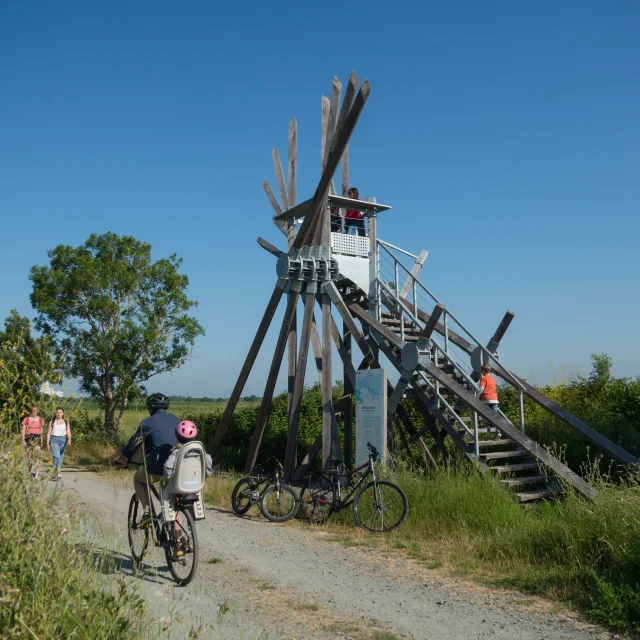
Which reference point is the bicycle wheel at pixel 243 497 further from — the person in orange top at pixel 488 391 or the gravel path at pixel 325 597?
the person in orange top at pixel 488 391

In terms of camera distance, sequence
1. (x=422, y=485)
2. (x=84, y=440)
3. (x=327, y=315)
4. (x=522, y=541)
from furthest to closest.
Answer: (x=84, y=440)
(x=327, y=315)
(x=422, y=485)
(x=522, y=541)

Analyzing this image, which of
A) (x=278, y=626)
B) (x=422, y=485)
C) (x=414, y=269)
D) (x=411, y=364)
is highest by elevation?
(x=414, y=269)

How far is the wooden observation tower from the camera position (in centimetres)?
1163

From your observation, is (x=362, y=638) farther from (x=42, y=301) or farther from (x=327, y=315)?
(x=42, y=301)

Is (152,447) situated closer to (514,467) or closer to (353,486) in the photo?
(353,486)

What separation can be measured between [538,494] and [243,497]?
4.63 meters

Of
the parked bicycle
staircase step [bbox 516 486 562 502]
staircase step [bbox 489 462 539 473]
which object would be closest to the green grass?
the parked bicycle

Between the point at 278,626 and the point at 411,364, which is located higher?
the point at 411,364

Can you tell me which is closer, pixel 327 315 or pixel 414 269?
pixel 327 315

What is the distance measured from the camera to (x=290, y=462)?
541 inches

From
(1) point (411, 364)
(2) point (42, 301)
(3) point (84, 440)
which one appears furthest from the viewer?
(3) point (84, 440)

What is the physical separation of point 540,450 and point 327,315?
500cm

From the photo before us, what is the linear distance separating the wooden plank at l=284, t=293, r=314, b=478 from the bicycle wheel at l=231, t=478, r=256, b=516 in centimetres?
254

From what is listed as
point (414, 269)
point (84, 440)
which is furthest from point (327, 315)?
point (84, 440)
